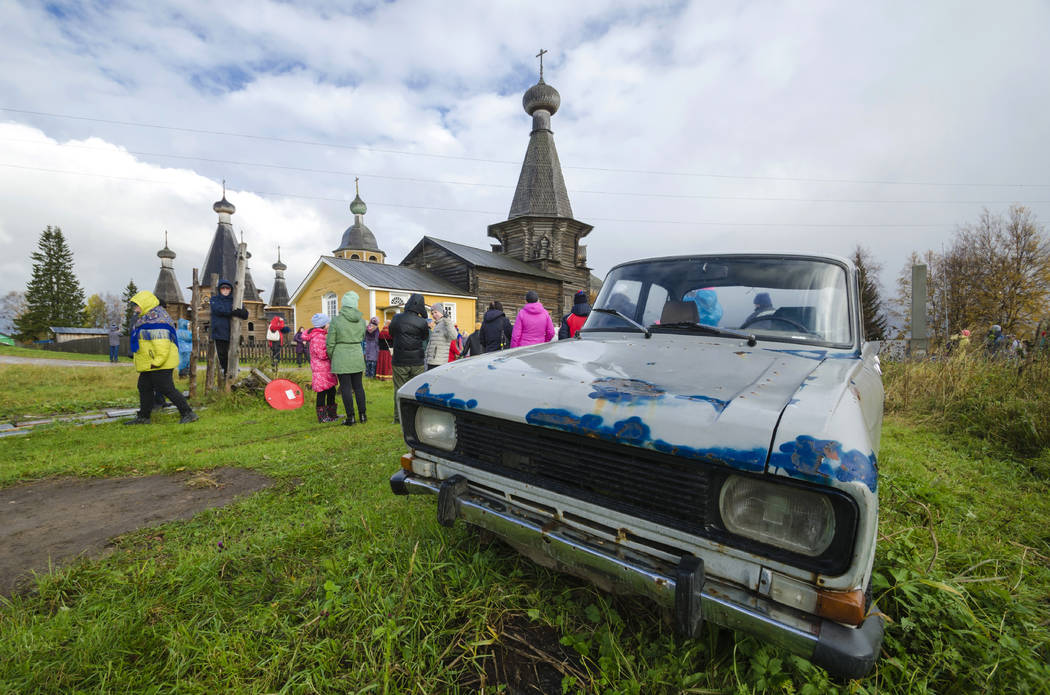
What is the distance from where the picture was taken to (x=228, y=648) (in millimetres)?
1653

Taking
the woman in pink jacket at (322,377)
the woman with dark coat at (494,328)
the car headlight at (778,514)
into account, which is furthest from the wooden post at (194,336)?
the car headlight at (778,514)

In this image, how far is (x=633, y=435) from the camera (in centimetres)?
131

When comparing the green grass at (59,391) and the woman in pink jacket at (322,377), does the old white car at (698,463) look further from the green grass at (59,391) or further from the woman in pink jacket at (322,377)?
the green grass at (59,391)

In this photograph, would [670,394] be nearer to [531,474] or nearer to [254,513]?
[531,474]

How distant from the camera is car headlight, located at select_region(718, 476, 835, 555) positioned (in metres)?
1.14

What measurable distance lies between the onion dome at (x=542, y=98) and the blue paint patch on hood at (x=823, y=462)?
35829 millimetres

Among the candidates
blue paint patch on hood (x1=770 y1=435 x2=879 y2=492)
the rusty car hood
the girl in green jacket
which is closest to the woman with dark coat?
the girl in green jacket

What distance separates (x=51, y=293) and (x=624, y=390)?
6218 cm

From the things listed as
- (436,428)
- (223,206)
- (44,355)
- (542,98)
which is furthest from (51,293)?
(436,428)

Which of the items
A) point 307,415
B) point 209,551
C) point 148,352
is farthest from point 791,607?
point 148,352

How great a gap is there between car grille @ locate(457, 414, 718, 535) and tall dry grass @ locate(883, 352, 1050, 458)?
5.35 meters

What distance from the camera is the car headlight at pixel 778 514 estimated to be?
1141 mm

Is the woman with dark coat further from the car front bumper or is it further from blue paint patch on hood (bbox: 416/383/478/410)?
the car front bumper

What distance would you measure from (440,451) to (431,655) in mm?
802
